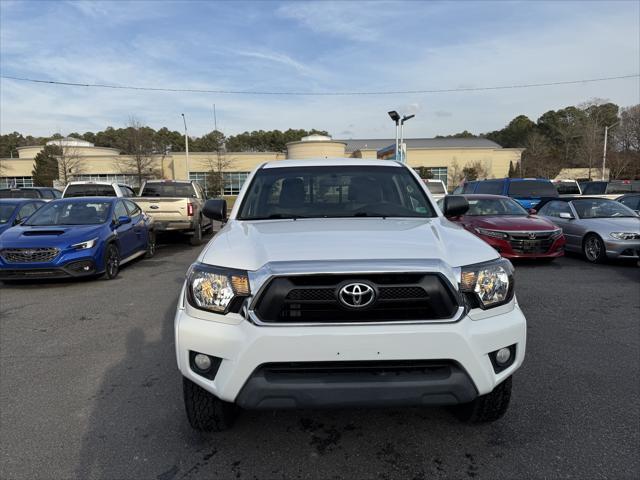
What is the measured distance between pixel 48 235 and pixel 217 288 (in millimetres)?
6549

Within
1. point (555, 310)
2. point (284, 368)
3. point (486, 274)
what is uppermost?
point (486, 274)

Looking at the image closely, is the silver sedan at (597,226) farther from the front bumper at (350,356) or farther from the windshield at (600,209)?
the front bumper at (350,356)

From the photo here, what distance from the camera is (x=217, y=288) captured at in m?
2.56

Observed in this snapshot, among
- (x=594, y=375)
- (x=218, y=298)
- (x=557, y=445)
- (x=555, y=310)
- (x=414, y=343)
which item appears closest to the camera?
(x=414, y=343)

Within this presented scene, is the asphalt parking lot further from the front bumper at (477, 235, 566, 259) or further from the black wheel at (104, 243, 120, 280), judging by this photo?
the front bumper at (477, 235, 566, 259)

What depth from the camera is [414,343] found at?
236cm

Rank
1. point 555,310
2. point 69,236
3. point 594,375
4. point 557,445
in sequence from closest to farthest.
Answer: point 557,445, point 594,375, point 555,310, point 69,236

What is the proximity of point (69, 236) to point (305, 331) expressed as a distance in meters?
6.81

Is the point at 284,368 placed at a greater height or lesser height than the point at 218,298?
lesser

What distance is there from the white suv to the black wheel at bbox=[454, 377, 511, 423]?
0.63 feet

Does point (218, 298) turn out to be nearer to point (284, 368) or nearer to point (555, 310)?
point (284, 368)

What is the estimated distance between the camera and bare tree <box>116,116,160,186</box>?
50625 mm

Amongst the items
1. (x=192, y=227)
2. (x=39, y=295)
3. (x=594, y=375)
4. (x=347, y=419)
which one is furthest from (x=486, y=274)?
(x=192, y=227)

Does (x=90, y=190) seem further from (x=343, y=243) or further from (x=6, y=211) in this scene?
(x=343, y=243)
